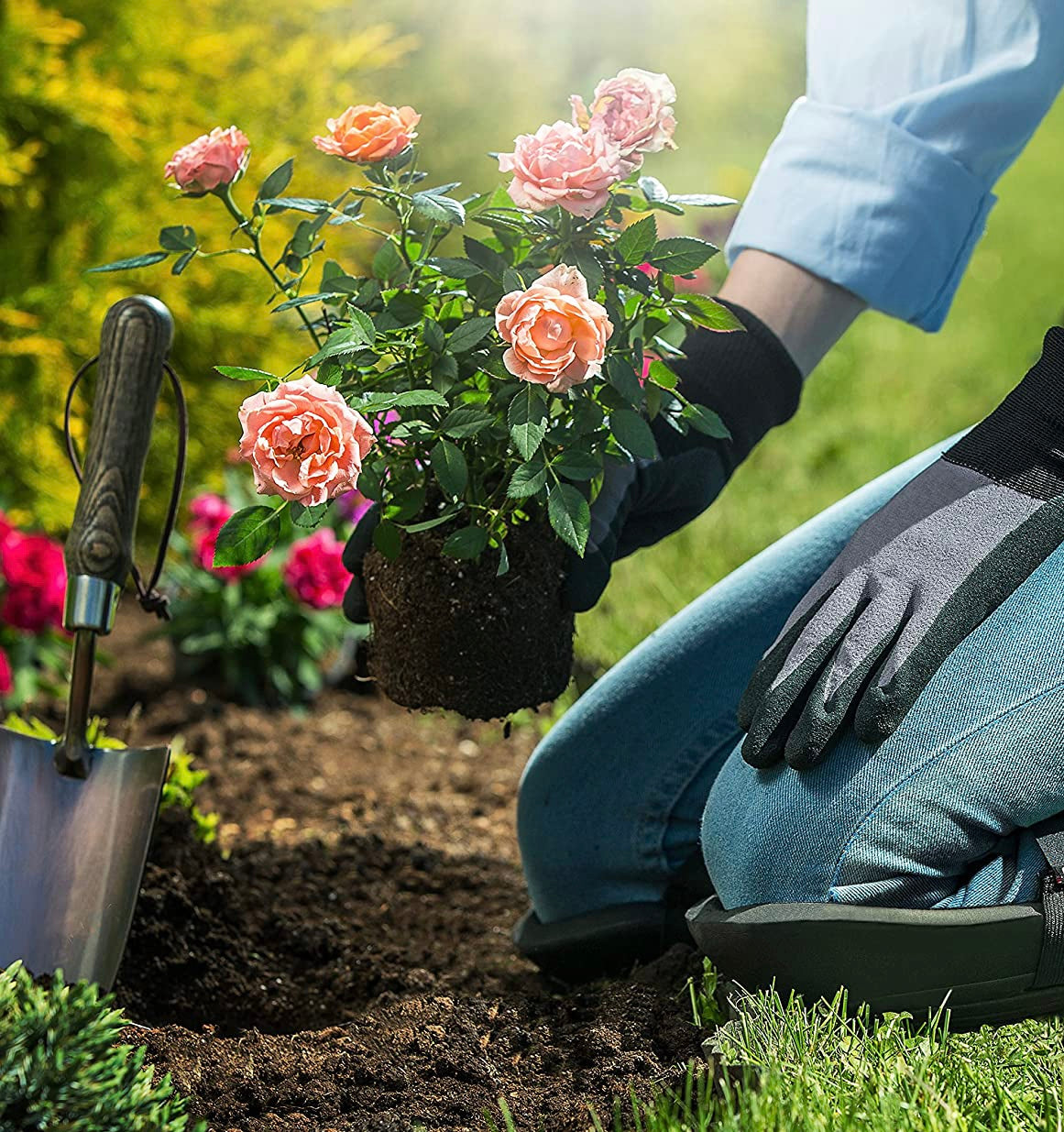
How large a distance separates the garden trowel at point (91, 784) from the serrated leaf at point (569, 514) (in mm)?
620

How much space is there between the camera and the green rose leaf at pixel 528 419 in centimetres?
130

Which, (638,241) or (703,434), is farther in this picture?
(703,434)

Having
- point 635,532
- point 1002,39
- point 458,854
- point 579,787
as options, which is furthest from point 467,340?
point 458,854

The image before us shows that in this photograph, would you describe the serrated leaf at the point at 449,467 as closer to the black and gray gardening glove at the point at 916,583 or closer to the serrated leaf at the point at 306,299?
the serrated leaf at the point at 306,299

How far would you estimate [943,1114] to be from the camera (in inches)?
45.8

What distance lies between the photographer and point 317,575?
9.64 ft

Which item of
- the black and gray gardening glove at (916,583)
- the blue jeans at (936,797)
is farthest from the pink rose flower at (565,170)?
→ the blue jeans at (936,797)

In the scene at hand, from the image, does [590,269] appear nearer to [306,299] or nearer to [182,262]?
[306,299]

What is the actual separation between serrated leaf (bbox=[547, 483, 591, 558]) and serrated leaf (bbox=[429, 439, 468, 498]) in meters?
0.10

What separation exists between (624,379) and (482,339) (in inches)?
6.7

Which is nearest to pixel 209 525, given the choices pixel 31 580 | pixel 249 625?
pixel 249 625

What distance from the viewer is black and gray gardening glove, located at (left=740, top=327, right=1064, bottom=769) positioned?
139 centimetres

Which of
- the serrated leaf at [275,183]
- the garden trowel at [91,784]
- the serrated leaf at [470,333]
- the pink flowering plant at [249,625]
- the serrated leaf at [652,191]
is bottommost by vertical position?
the pink flowering plant at [249,625]

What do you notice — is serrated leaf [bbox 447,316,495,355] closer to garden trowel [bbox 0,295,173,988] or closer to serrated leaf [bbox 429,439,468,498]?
serrated leaf [bbox 429,439,468,498]
